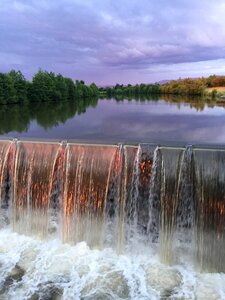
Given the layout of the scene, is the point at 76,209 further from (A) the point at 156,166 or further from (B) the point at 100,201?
(A) the point at 156,166

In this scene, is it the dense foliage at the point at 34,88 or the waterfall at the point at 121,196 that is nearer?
the waterfall at the point at 121,196

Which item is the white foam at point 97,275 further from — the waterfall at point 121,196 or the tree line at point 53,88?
the tree line at point 53,88

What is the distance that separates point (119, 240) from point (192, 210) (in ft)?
7.01

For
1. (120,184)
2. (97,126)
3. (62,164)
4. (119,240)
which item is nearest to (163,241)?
(119,240)

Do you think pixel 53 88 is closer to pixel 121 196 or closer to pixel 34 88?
pixel 34 88

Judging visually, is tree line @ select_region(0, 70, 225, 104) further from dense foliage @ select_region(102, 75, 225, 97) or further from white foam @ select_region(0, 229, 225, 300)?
white foam @ select_region(0, 229, 225, 300)

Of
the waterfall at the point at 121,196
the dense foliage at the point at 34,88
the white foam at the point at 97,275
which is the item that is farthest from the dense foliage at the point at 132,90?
the white foam at the point at 97,275

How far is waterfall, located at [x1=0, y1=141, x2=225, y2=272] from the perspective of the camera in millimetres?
7898

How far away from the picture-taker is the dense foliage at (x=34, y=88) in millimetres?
A: 43719

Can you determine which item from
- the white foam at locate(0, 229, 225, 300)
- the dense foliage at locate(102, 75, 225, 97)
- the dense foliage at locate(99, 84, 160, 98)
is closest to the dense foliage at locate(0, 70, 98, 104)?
the dense foliage at locate(102, 75, 225, 97)

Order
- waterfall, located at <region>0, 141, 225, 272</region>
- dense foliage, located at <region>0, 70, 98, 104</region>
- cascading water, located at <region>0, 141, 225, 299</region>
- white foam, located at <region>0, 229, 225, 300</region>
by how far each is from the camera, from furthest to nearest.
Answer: dense foliage, located at <region>0, 70, 98, 104</region> < waterfall, located at <region>0, 141, 225, 272</region> < cascading water, located at <region>0, 141, 225, 299</region> < white foam, located at <region>0, 229, 225, 300</region>

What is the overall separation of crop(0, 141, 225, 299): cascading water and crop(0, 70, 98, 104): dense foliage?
35.1 m

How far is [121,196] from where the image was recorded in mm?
8711

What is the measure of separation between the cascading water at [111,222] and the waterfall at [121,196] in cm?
2
